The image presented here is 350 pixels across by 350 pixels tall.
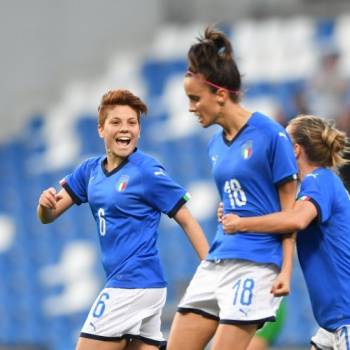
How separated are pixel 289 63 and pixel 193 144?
142cm

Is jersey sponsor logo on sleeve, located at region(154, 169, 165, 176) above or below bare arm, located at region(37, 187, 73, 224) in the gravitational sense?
above

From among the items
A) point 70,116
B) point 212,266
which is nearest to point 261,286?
point 212,266

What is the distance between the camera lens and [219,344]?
18.6 feet

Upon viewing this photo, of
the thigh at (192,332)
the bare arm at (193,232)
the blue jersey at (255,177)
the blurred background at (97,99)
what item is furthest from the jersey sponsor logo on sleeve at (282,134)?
the blurred background at (97,99)

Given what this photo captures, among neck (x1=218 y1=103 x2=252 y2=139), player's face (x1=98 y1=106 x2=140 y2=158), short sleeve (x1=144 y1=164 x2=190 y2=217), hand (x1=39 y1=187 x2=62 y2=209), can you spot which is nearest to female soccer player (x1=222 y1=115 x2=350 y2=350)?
neck (x1=218 y1=103 x2=252 y2=139)

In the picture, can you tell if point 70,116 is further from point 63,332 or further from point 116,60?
point 63,332

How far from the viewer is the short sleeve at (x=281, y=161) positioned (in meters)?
5.74

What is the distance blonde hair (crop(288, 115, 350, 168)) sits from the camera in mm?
6117

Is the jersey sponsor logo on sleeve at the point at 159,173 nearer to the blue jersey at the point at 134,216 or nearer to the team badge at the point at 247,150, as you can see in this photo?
the blue jersey at the point at 134,216

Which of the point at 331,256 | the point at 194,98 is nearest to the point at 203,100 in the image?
the point at 194,98

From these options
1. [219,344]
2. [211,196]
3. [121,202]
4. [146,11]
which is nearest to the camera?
[219,344]

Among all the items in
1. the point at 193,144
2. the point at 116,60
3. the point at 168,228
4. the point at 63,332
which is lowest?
the point at 63,332

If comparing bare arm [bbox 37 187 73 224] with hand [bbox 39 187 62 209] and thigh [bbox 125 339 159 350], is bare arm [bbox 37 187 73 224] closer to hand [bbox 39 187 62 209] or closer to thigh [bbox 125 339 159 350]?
hand [bbox 39 187 62 209]

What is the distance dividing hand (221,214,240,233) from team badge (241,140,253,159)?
28cm
